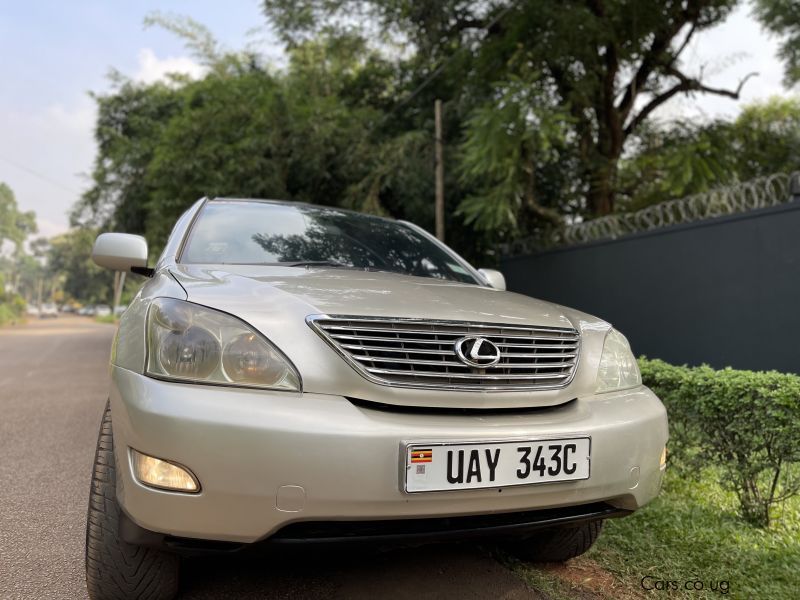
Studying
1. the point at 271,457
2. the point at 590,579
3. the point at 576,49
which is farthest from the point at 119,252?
the point at 576,49

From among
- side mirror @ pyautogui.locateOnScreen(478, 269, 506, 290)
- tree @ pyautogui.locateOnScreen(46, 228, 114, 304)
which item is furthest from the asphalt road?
tree @ pyautogui.locateOnScreen(46, 228, 114, 304)

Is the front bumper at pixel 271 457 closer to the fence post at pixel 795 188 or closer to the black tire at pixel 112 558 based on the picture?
the black tire at pixel 112 558

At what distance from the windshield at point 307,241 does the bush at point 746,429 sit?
136 cm

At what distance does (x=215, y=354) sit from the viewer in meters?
1.73

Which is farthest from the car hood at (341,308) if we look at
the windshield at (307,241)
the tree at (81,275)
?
the tree at (81,275)

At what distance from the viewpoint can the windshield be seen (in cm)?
267

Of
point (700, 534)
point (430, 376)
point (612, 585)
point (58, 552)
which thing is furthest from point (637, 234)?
point (58, 552)

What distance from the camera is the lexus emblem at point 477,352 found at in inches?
72.6

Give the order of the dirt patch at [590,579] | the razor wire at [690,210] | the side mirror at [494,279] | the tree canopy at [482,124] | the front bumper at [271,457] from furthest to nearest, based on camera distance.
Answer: the tree canopy at [482,124], the razor wire at [690,210], the side mirror at [494,279], the dirt patch at [590,579], the front bumper at [271,457]

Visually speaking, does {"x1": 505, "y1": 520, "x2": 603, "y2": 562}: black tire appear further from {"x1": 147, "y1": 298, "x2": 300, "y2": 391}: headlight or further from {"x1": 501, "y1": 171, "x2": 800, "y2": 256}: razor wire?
{"x1": 501, "y1": 171, "x2": 800, "y2": 256}: razor wire

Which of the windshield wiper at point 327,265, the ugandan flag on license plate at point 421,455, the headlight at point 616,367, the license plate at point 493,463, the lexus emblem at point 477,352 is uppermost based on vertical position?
the windshield wiper at point 327,265

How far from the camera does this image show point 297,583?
7.44 feet

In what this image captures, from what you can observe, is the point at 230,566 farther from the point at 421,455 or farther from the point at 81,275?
the point at 81,275

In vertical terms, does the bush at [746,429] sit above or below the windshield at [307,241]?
below
